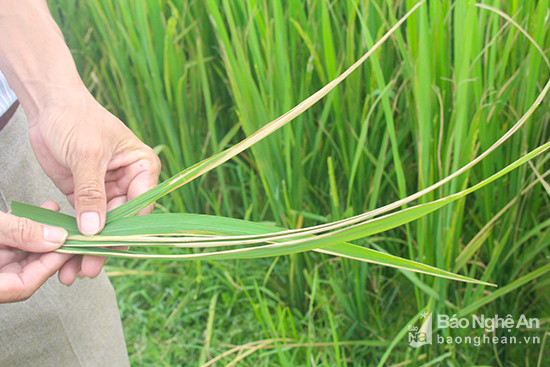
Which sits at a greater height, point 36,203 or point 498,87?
point 498,87

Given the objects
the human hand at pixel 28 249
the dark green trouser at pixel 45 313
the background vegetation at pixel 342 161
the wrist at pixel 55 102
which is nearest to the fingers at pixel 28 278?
the human hand at pixel 28 249

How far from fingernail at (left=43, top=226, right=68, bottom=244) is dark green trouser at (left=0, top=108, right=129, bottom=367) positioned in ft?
A: 0.52

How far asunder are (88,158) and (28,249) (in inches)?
5.9

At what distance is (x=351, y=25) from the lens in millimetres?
887

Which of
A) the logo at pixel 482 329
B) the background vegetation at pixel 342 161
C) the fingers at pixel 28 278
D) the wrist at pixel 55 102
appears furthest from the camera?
the logo at pixel 482 329

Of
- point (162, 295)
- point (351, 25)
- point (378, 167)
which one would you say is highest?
point (351, 25)

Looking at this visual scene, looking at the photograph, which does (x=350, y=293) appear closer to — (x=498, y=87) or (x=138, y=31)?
(x=498, y=87)

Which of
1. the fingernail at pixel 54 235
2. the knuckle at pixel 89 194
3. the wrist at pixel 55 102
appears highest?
the wrist at pixel 55 102

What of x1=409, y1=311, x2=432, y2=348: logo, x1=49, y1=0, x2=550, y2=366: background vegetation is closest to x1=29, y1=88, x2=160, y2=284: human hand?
x1=49, y1=0, x2=550, y2=366: background vegetation

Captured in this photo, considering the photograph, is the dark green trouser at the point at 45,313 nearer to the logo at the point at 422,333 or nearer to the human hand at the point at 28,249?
the human hand at the point at 28,249

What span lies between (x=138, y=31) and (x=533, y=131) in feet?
3.06

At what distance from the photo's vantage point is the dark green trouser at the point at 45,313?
2.42 feet

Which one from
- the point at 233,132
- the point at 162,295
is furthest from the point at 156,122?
the point at 162,295

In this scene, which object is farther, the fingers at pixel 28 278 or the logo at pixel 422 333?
the logo at pixel 422 333
